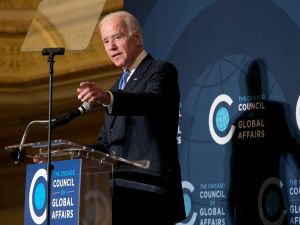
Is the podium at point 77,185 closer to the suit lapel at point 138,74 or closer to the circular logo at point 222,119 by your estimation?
the suit lapel at point 138,74

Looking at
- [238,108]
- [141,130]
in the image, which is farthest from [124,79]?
[238,108]

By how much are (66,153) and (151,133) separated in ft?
1.39

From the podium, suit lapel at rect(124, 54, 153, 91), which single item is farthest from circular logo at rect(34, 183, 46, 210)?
suit lapel at rect(124, 54, 153, 91)

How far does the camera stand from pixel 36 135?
5992 millimetres

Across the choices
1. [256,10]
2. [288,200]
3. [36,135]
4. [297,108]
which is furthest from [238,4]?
[36,135]

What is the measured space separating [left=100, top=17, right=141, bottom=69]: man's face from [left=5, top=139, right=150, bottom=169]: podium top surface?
56 cm

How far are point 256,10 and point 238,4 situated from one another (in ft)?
0.49

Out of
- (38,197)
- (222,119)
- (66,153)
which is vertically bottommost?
(38,197)

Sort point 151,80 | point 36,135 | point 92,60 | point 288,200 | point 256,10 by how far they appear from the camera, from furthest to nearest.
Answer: point 36,135 → point 92,60 → point 256,10 → point 288,200 → point 151,80

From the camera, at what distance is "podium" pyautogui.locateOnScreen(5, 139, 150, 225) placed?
10.2ft

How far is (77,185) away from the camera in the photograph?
3.12m

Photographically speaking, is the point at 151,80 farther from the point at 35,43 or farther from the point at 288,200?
the point at 35,43

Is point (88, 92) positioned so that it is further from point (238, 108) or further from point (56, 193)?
point (238, 108)

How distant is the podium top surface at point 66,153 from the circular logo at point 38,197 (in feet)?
0.30
